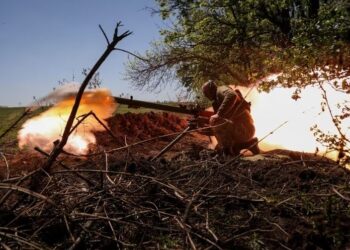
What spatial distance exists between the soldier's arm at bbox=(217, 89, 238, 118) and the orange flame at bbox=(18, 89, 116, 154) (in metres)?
2.70

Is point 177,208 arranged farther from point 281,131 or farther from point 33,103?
point 281,131

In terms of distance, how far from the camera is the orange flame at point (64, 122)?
7965mm

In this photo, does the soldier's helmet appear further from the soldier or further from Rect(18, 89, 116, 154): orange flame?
Rect(18, 89, 116, 154): orange flame

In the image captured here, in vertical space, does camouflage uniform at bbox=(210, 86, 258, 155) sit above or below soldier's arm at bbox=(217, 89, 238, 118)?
below

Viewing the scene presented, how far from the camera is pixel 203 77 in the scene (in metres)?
19.6

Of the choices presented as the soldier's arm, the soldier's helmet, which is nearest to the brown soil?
the soldier's arm

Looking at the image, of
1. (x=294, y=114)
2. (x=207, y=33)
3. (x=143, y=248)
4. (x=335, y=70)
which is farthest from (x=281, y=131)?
(x=143, y=248)

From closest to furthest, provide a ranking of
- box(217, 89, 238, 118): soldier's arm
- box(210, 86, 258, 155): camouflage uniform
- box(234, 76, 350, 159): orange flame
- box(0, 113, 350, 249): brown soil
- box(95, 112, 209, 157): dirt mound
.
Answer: box(0, 113, 350, 249): brown soil → box(217, 89, 238, 118): soldier's arm → box(210, 86, 258, 155): camouflage uniform → box(234, 76, 350, 159): orange flame → box(95, 112, 209, 157): dirt mound

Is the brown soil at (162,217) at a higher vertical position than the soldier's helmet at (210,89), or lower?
lower

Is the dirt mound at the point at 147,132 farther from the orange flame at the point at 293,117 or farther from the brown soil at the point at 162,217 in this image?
the brown soil at the point at 162,217

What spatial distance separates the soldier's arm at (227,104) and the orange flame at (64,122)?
8.87 feet

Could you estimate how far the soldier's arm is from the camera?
9.66 m

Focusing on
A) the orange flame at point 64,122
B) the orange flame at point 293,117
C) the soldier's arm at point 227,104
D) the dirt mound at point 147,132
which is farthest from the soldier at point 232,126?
the dirt mound at point 147,132

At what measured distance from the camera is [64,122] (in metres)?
6.83
